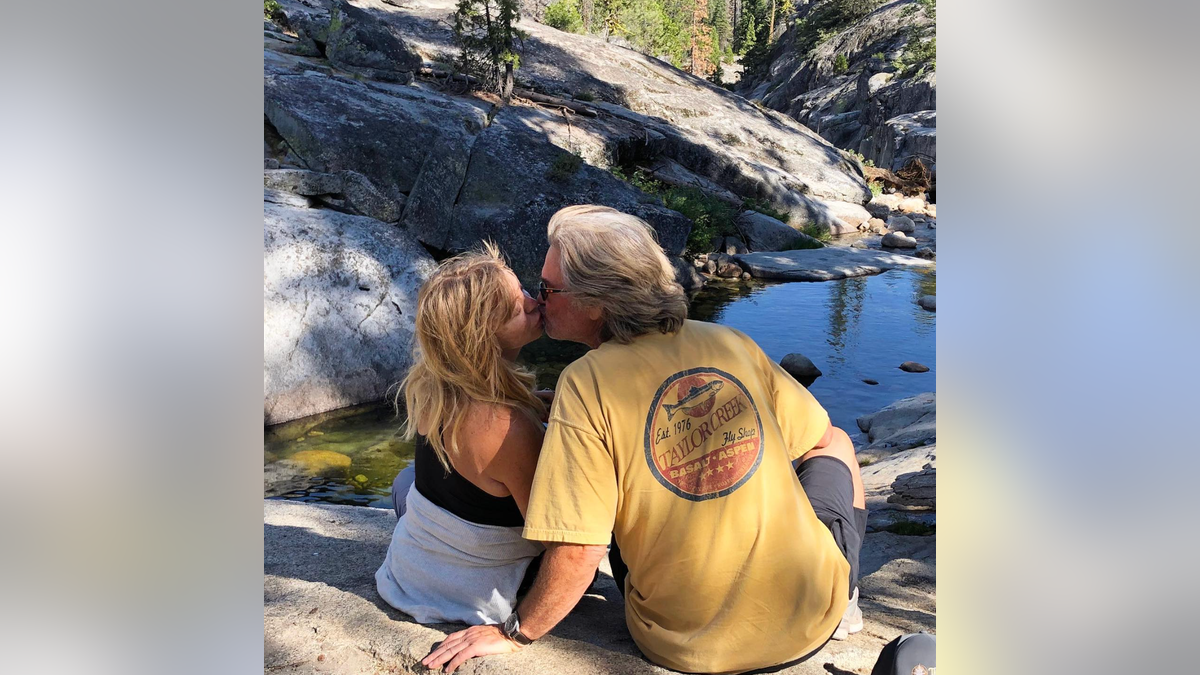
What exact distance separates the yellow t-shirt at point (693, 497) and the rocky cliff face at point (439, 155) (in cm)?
513

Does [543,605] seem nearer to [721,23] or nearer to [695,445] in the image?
[695,445]

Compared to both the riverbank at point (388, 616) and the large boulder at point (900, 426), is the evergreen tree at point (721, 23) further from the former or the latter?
the riverbank at point (388, 616)

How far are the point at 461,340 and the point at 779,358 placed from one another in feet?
22.1

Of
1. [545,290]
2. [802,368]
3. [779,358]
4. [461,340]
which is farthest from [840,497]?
[779,358]

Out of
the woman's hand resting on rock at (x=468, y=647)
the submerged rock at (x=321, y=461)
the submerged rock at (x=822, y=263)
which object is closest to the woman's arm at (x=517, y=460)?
the woman's hand resting on rock at (x=468, y=647)

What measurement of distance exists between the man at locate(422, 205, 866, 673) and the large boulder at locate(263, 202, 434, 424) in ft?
16.2

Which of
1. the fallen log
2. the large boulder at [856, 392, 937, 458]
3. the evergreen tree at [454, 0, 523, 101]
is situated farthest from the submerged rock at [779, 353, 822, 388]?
the evergreen tree at [454, 0, 523, 101]

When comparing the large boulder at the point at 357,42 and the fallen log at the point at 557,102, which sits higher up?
the large boulder at the point at 357,42

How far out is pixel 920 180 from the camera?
18875 millimetres

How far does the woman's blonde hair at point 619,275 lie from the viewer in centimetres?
191

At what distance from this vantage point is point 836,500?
2.16 m
